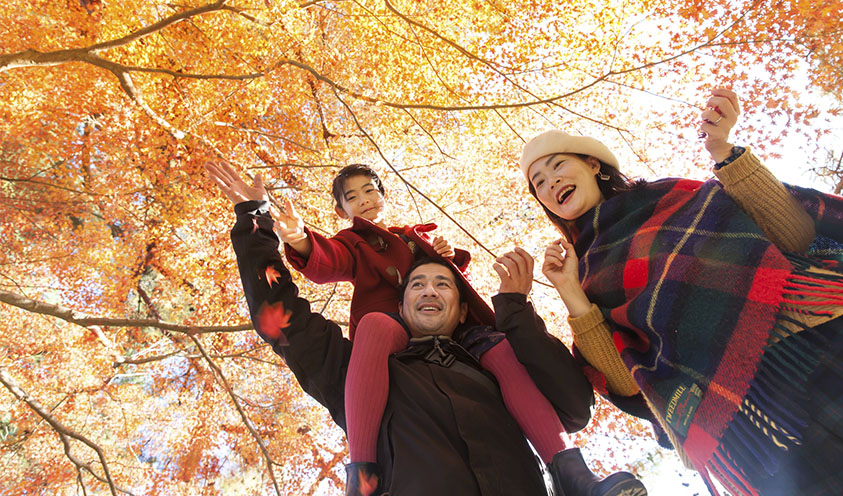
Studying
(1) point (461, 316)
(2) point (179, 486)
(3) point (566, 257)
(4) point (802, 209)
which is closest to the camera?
(4) point (802, 209)

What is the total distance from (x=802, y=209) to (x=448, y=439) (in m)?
1.44

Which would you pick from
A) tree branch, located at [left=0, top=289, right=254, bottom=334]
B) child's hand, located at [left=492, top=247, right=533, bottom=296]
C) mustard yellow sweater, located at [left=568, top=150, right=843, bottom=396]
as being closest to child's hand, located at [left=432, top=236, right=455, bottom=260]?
child's hand, located at [left=492, top=247, right=533, bottom=296]

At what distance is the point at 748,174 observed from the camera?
1.53 meters

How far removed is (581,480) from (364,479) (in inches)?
30.3

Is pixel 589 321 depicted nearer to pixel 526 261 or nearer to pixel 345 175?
pixel 526 261

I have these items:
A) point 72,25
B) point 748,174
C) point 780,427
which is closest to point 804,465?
point 780,427

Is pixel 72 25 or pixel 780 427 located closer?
pixel 780 427

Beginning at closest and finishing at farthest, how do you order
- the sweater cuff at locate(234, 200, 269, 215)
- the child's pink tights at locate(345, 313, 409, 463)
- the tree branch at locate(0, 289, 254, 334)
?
the child's pink tights at locate(345, 313, 409, 463), the sweater cuff at locate(234, 200, 269, 215), the tree branch at locate(0, 289, 254, 334)

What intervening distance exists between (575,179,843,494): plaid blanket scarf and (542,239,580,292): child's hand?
0.35 ft

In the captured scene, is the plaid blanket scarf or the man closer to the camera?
the plaid blanket scarf

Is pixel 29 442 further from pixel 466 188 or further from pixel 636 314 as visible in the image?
pixel 636 314

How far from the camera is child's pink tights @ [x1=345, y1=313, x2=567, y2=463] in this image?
1728 mm

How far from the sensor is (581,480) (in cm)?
153

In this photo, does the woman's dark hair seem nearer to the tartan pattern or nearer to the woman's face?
the woman's face
